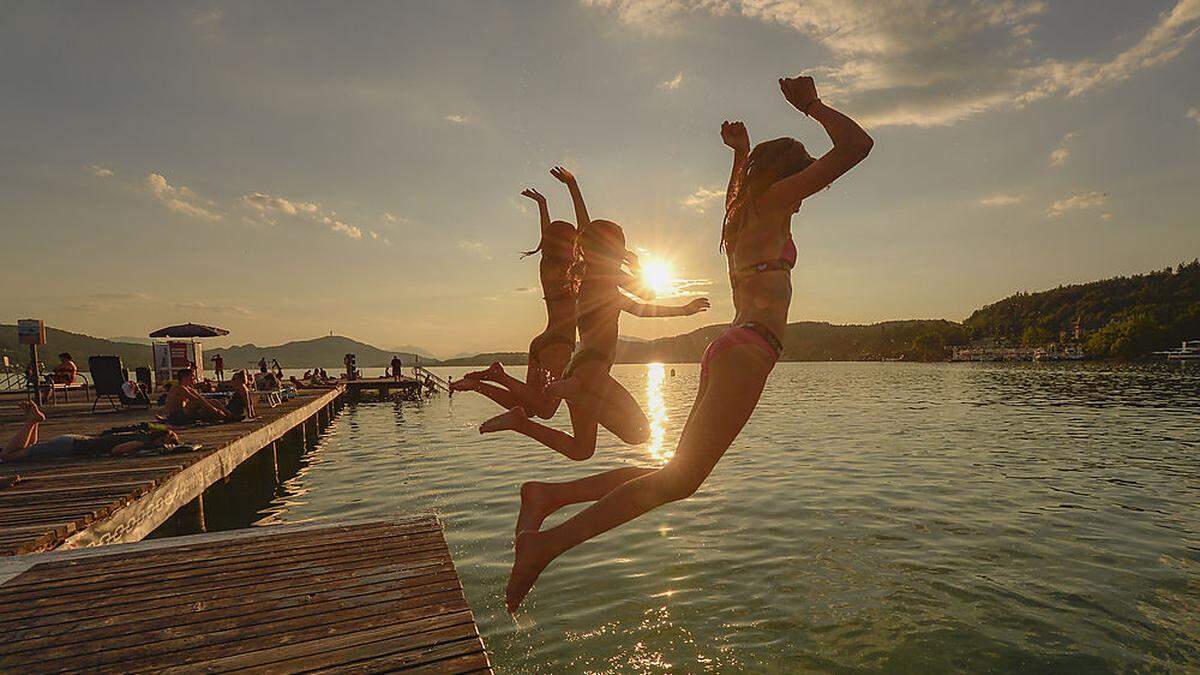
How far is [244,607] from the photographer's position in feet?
14.9

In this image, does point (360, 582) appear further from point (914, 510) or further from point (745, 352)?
point (914, 510)

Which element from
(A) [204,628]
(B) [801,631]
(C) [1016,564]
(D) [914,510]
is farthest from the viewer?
(D) [914,510]

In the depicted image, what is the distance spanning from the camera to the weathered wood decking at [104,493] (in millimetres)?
6629

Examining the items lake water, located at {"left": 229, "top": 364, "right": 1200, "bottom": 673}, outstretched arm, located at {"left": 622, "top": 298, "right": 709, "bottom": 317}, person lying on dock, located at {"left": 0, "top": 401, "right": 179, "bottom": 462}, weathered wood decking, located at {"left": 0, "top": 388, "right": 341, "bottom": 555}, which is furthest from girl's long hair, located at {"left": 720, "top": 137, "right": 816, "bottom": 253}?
person lying on dock, located at {"left": 0, "top": 401, "right": 179, "bottom": 462}

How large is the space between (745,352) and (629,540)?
31.5 ft

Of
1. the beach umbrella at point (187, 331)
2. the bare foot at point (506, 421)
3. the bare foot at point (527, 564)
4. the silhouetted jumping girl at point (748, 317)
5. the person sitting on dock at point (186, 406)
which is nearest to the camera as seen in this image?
the silhouetted jumping girl at point (748, 317)

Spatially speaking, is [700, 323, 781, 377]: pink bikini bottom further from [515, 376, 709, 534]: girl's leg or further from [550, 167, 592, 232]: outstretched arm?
[550, 167, 592, 232]: outstretched arm

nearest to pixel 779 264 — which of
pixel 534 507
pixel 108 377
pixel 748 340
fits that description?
pixel 748 340

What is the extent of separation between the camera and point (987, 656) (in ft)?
23.8

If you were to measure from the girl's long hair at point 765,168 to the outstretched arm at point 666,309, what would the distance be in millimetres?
945

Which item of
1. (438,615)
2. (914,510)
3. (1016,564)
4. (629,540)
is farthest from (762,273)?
(914,510)

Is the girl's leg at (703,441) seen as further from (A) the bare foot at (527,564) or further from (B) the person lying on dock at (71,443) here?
(B) the person lying on dock at (71,443)

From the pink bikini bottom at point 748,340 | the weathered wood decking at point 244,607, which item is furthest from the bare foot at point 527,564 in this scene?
the pink bikini bottom at point 748,340

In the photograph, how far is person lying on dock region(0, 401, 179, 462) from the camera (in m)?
10.9
